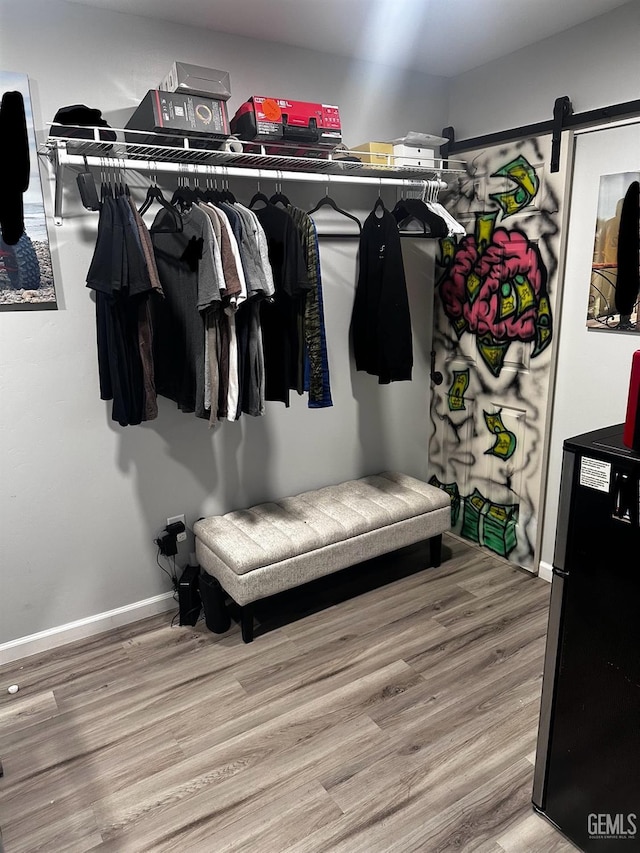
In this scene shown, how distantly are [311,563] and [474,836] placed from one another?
1.21 m

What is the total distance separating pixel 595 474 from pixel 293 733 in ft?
4.62

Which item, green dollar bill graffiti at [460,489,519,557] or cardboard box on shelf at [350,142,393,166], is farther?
green dollar bill graffiti at [460,489,519,557]

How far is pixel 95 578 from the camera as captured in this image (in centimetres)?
266

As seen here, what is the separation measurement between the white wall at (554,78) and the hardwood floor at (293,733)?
2.35 m

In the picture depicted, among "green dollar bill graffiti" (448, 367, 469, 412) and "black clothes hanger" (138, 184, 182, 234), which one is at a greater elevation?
"black clothes hanger" (138, 184, 182, 234)

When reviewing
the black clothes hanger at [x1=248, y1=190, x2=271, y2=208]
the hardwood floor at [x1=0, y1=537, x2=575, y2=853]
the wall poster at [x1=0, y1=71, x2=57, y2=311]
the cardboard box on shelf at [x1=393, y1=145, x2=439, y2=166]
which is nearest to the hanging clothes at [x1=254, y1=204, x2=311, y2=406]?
the black clothes hanger at [x1=248, y1=190, x2=271, y2=208]

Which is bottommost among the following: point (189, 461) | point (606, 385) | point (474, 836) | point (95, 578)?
point (474, 836)

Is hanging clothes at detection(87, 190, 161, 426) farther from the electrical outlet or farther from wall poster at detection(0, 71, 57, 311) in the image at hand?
the electrical outlet

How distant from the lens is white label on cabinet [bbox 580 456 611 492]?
1.44 meters

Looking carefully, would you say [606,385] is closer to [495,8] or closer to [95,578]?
[495,8]

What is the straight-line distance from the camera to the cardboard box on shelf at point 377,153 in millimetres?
2738

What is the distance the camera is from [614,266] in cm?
253

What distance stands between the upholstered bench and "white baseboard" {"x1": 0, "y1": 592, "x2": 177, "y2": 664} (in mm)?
341

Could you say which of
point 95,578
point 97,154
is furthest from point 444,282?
point 95,578
